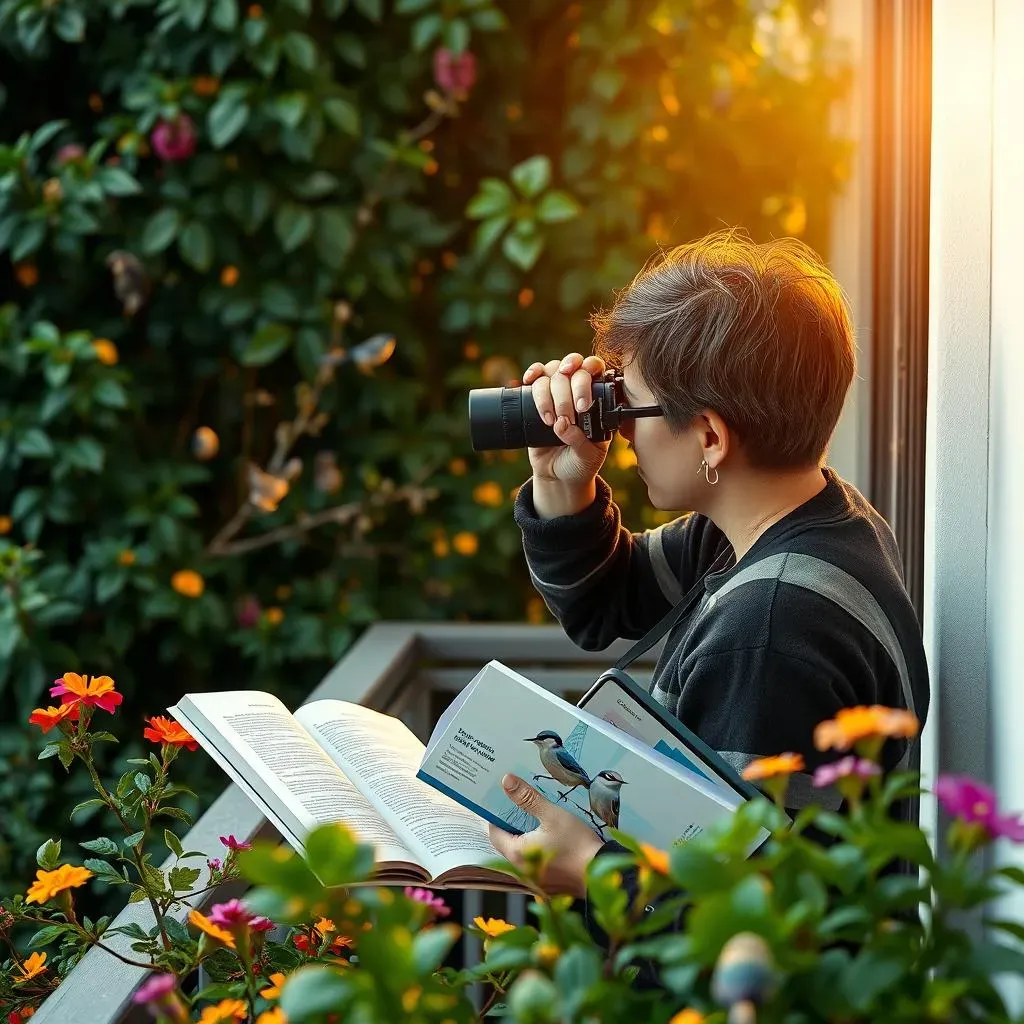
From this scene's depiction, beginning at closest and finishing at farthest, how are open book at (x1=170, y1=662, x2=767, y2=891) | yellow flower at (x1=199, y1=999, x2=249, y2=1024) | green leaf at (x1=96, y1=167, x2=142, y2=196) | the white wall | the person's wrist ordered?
yellow flower at (x1=199, y1=999, x2=249, y2=1024), open book at (x1=170, y1=662, x2=767, y2=891), the white wall, the person's wrist, green leaf at (x1=96, y1=167, x2=142, y2=196)

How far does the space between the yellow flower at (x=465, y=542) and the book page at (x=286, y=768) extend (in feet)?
4.50

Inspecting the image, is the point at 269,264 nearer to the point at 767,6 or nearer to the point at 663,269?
the point at 767,6

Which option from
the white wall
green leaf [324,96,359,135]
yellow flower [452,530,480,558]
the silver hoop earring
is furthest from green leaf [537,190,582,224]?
the silver hoop earring

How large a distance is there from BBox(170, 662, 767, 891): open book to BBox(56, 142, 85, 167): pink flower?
1493 mm

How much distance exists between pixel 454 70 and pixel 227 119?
437 mm

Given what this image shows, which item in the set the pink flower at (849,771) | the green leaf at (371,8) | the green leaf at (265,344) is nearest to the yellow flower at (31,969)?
the pink flower at (849,771)

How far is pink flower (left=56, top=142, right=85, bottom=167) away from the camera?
235cm

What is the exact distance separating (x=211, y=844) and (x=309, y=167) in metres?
1.56

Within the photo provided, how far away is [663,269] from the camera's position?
45.1 inches

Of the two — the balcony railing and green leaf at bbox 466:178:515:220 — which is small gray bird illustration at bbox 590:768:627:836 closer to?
the balcony railing

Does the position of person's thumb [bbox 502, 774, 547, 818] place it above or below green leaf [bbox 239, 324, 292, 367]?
below

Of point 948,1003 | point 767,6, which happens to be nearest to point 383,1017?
point 948,1003

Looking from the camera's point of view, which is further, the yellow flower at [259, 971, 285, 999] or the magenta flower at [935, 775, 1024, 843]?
the yellow flower at [259, 971, 285, 999]

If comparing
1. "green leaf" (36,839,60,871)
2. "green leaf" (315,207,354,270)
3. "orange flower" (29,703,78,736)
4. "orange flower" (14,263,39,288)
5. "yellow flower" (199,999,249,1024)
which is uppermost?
"green leaf" (315,207,354,270)
